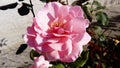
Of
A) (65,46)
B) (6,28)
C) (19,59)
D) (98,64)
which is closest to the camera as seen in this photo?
(65,46)

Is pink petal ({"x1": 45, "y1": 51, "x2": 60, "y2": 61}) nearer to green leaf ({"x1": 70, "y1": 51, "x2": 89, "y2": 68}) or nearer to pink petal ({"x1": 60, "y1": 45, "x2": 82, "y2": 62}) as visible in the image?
pink petal ({"x1": 60, "y1": 45, "x2": 82, "y2": 62})

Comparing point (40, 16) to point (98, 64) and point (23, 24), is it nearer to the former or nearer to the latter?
point (98, 64)

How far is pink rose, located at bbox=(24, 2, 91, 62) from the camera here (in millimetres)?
1054

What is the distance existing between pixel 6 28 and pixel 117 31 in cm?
201

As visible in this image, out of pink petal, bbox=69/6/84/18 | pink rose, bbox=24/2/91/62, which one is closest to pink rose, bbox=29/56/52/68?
pink rose, bbox=24/2/91/62

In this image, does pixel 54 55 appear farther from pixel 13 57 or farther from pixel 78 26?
pixel 13 57

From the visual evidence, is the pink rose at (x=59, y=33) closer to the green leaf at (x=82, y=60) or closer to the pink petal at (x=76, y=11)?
the pink petal at (x=76, y=11)

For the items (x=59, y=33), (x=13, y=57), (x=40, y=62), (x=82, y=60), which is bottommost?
(x=13, y=57)

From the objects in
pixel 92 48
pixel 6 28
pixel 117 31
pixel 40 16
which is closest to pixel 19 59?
pixel 6 28

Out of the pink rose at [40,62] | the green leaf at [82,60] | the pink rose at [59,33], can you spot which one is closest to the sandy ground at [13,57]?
the green leaf at [82,60]

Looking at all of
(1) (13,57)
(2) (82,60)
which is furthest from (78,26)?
(1) (13,57)

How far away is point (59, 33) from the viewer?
107cm

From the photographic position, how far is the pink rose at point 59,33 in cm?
105

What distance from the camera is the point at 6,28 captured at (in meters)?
5.74
